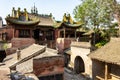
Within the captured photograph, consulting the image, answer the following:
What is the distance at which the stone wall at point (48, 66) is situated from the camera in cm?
1503

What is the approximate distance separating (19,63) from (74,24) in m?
16.0

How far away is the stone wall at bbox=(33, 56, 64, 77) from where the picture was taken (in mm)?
15030

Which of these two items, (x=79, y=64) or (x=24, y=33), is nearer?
(x=79, y=64)

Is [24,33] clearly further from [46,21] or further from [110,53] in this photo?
[110,53]

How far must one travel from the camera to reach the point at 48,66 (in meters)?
15.5

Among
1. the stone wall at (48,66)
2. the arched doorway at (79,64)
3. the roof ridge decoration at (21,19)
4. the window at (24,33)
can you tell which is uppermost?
the roof ridge decoration at (21,19)

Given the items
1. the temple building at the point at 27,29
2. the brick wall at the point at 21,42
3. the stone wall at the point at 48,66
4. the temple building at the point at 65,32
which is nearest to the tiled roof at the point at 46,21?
the temple building at the point at 27,29

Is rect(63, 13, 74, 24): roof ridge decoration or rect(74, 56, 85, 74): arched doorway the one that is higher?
rect(63, 13, 74, 24): roof ridge decoration

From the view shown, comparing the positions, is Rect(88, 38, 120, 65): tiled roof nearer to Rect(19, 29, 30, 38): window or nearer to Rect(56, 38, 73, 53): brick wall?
Rect(56, 38, 73, 53): brick wall

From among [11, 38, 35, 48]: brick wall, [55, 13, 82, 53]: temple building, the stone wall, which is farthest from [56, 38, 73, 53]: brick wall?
the stone wall

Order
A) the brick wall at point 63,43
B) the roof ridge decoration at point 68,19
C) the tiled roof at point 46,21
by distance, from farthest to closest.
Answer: the tiled roof at point 46,21 → the roof ridge decoration at point 68,19 → the brick wall at point 63,43

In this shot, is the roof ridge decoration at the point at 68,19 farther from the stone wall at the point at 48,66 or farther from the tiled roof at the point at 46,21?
the stone wall at the point at 48,66

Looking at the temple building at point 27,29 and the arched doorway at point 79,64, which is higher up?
the temple building at point 27,29

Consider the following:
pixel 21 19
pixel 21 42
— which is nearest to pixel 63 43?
pixel 21 42
